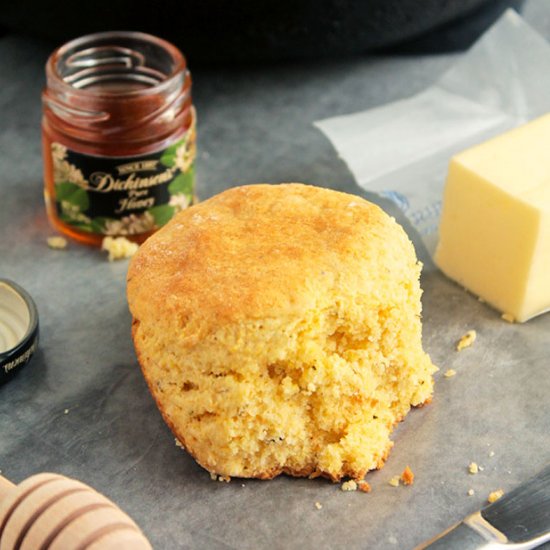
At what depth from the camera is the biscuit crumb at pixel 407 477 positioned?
183cm

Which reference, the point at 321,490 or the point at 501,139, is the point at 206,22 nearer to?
the point at 501,139

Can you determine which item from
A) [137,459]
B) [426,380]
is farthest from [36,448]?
[426,380]

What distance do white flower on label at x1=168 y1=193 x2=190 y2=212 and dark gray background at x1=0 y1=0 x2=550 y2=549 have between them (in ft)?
0.57

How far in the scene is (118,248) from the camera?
93.3 inches

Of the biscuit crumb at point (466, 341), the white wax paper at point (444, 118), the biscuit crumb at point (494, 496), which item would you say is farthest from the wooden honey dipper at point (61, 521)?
the white wax paper at point (444, 118)

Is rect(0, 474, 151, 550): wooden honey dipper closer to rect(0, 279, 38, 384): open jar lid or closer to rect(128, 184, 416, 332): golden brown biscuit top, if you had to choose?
rect(128, 184, 416, 332): golden brown biscuit top

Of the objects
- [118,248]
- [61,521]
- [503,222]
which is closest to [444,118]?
[503,222]

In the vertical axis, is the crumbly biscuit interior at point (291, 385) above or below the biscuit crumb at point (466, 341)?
above

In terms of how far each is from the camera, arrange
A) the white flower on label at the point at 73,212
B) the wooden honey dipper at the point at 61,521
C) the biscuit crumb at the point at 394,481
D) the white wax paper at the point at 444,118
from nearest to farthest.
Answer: the wooden honey dipper at the point at 61,521 < the biscuit crumb at the point at 394,481 < the white flower on label at the point at 73,212 < the white wax paper at the point at 444,118

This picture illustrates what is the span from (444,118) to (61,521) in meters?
1.74

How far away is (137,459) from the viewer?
6.17ft

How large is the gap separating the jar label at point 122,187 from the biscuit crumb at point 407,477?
88 cm

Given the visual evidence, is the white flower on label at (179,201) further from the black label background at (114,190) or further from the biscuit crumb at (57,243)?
the biscuit crumb at (57,243)

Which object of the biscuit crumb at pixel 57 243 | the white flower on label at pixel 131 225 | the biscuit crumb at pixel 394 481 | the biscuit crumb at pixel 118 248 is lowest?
the biscuit crumb at pixel 57 243
